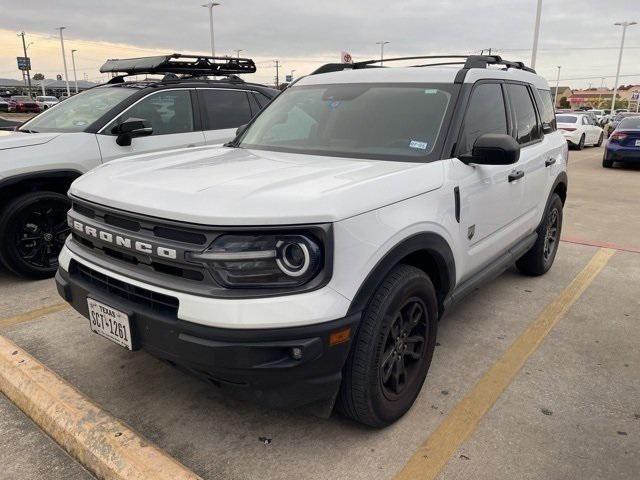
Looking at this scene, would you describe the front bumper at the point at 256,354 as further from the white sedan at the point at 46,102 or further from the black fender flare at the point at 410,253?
the white sedan at the point at 46,102

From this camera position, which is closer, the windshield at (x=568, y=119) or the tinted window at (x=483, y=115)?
the tinted window at (x=483, y=115)

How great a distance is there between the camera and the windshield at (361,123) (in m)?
3.15

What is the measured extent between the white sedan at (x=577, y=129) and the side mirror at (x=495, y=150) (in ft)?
60.9

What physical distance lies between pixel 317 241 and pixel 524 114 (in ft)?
9.44

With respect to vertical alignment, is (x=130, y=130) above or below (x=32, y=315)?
above

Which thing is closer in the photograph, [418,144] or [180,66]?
[418,144]

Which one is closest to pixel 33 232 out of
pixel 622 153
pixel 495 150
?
pixel 495 150

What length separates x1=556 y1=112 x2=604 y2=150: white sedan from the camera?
792 inches

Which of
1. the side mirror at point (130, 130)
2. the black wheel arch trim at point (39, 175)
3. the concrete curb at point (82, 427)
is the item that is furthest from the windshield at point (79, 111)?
the concrete curb at point (82, 427)

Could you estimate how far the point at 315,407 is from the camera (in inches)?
96.4

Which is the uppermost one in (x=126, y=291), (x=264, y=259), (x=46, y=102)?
(x=264, y=259)

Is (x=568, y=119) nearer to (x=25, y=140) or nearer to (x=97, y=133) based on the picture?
(x=97, y=133)

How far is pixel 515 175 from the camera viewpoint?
3768mm

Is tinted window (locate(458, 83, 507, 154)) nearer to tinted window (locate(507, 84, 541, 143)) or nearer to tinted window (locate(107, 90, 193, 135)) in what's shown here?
tinted window (locate(507, 84, 541, 143))
